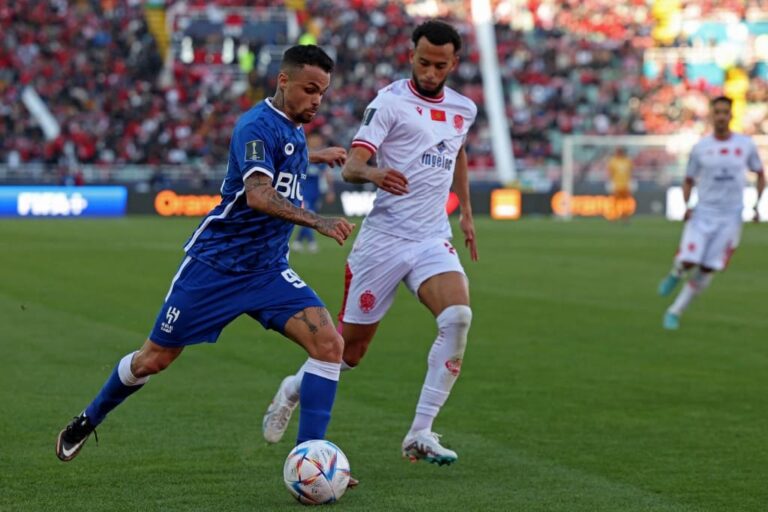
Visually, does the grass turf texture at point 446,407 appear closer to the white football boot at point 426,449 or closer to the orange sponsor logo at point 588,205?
the white football boot at point 426,449

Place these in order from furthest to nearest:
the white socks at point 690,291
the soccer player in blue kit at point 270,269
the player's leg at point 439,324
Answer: the white socks at point 690,291 → the player's leg at point 439,324 → the soccer player in blue kit at point 270,269

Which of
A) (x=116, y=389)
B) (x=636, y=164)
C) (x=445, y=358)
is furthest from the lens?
(x=636, y=164)

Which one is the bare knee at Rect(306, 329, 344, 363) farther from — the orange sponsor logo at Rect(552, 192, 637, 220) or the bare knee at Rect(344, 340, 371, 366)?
the orange sponsor logo at Rect(552, 192, 637, 220)

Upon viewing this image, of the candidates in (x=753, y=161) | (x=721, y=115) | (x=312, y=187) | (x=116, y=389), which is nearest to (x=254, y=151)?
(x=116, y=389)

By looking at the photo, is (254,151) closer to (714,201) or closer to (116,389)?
(116,389)

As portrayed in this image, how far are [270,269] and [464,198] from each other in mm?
2134

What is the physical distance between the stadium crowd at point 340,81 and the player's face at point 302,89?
34.3 metres

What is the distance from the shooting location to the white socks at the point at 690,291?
1468cm

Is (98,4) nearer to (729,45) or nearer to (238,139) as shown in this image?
(729,45)

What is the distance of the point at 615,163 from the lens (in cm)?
3941

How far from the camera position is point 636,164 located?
4344cm

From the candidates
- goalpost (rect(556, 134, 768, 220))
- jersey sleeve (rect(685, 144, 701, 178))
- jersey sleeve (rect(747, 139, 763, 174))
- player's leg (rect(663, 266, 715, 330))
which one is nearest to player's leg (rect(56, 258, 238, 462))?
player's leg (rect(663, 266, 715, 330))

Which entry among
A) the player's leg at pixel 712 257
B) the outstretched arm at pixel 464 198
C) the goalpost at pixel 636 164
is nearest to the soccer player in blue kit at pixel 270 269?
the outstretched arm at pixel 464 198

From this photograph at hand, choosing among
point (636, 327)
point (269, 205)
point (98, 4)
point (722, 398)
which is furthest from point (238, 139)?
point (98, 4)
